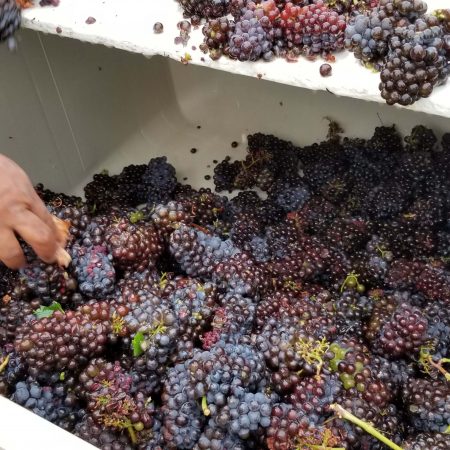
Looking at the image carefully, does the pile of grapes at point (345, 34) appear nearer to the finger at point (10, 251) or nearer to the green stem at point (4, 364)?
the finger at point (10, 251)

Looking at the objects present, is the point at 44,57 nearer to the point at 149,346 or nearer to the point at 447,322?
the point at 149,346

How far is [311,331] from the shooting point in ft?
3.84

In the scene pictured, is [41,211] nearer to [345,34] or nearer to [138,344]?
[138,344]

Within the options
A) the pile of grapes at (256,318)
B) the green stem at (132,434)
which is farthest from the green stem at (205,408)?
the green stem at (132,434)

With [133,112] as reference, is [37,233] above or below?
below

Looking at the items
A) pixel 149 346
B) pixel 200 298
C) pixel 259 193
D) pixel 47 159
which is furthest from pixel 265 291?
pixel 47 159

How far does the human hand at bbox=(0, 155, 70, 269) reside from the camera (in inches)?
40.1

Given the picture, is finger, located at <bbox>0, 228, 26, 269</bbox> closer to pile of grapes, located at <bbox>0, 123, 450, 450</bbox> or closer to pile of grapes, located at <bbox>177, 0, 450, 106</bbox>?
pile of grapes, located at <bbox>0, 123, 450, 450</bbox>

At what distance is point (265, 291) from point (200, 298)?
18 centimetres

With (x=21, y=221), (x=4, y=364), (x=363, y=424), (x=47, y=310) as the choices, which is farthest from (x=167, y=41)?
(x=363, y=424)

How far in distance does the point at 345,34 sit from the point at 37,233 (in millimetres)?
705

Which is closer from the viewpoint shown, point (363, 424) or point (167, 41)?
point (363, 424)

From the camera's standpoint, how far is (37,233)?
109 cm

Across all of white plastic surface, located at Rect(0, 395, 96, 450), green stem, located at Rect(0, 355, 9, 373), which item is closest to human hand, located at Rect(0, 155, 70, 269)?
green stem, located at Rect(0, 355, 9, 373)
